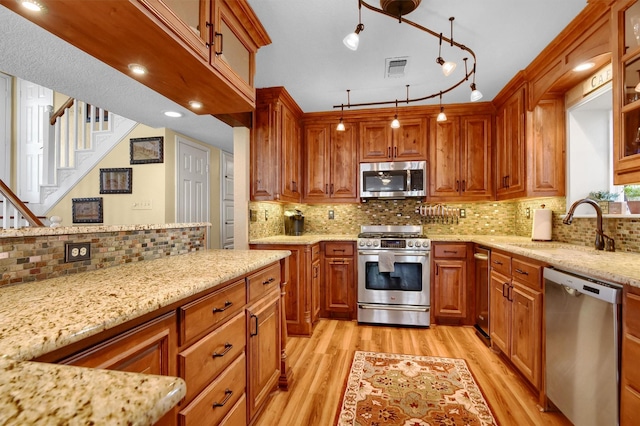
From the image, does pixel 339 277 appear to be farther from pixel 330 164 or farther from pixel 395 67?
pixel 395 67

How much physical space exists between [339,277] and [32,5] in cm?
293

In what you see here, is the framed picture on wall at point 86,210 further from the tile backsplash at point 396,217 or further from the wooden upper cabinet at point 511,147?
the wooden upper cabinet at point 511,147

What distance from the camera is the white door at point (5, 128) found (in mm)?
4215

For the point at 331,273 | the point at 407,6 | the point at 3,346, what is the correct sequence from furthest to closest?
the point at 331,273
the point at 407,6
the point at 3,346

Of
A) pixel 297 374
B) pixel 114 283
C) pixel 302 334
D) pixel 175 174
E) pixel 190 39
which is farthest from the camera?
pixel 175 174

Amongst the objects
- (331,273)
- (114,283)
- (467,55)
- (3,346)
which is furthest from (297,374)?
(467,55)

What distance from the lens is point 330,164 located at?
3.59 meters

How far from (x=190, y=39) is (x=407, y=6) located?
1.24m

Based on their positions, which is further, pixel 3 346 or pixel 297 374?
pixel 297 374

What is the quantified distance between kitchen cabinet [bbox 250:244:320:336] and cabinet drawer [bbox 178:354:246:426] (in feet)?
4.59

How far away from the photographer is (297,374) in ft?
7.11

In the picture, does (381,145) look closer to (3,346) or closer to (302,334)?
(302,334)

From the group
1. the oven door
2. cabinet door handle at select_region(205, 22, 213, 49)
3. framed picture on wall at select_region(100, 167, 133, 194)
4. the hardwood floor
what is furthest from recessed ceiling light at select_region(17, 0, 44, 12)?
framed picture on wall at select_region(100, 167, 133, 194)

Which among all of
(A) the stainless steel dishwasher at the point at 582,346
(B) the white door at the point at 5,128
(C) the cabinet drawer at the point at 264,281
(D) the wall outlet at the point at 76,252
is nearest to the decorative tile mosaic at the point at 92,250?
(D) the wall outlet at the point at 76,252
